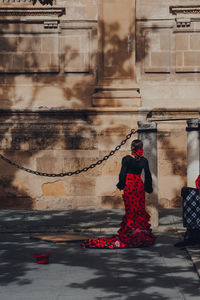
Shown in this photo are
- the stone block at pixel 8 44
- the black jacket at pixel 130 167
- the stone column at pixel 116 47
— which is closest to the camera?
the black jacket at pixel 130 167

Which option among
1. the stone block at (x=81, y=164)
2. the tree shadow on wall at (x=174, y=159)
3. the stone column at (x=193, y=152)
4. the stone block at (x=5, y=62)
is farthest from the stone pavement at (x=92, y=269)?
the stone block at (x=5, y=62)

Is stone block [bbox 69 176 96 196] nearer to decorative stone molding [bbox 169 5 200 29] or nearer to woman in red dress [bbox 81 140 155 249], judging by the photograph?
decorative stone molding [bbox 169 5 200 29]

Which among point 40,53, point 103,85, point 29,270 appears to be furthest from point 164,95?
point 29,270

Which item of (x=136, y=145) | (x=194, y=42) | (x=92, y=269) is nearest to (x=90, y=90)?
(x=194, y=42)

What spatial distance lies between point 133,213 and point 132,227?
22cm

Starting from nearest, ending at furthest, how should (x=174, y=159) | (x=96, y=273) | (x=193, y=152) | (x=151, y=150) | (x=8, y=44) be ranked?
(x=96, y=273) → (x=193, y=152) → (x=151, y=150) → (x=174, y=159) → (x=8, y=44)

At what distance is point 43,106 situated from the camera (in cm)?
1516

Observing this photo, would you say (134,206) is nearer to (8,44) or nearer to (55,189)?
Result: (55,189)

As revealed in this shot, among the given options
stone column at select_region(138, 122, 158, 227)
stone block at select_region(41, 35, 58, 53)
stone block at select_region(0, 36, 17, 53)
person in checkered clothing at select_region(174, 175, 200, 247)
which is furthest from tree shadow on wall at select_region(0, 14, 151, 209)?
person in checkered clothing at select_region(174, 175, 200, 247)

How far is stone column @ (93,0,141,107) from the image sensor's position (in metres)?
15.0

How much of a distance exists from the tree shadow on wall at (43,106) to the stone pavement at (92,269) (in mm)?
2855

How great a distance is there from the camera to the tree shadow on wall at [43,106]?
14719mm

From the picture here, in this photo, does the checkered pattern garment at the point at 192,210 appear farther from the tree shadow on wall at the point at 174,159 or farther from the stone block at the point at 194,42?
the stone block at the point at 194,42

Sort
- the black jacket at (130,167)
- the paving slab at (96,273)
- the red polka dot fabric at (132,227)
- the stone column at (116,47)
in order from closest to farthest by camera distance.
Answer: the paving slab at (96,273) < the red polka dot fabric at (132,227) < the black jacket at (130,167) < the stone column at (116,47)
